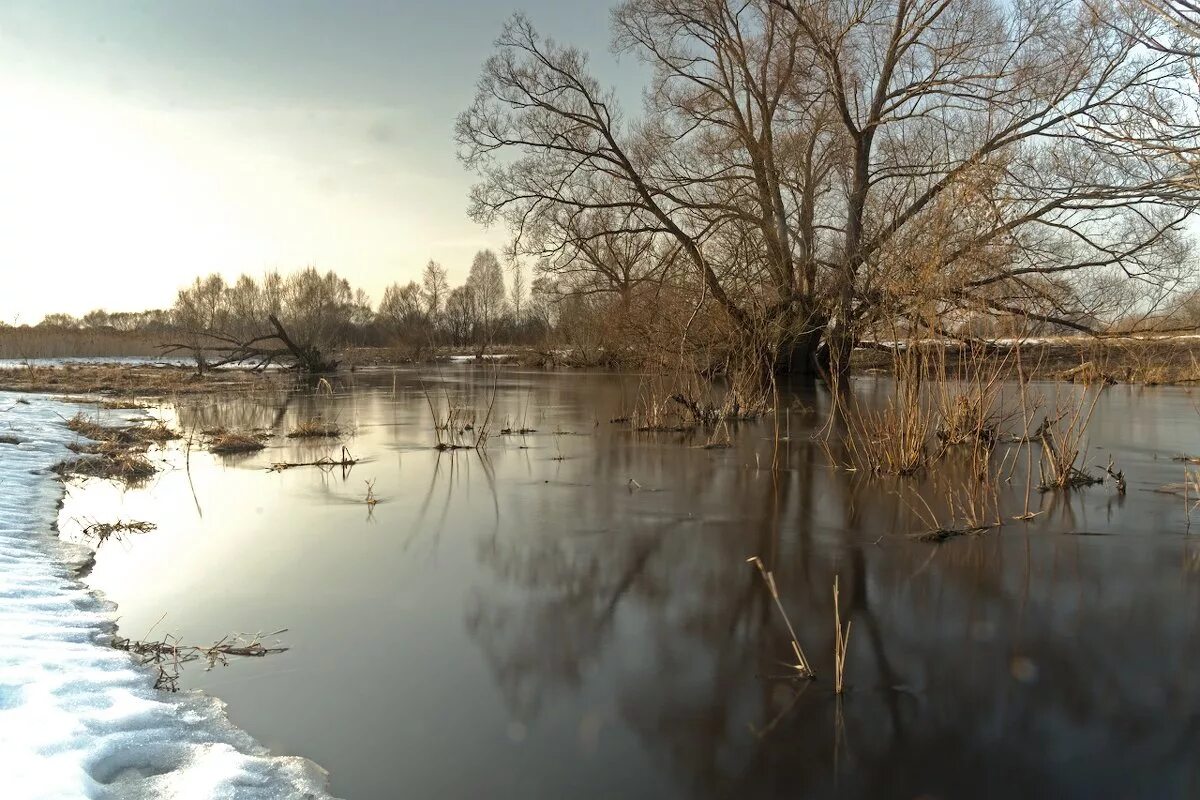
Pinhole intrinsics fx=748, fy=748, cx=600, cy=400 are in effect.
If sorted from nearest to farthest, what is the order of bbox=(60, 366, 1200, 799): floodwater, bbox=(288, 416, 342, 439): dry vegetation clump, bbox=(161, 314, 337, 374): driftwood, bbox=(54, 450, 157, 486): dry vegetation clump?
1. bbox=(60, 366, 1200, 799): floodwater
2. bbox=(54, 450, 157, 486): dry vegetation clump
3. bbox=(288, 416, 342, 439): dry vegetation clump
4. bbox=(161, 314, 337, 374): driftwood

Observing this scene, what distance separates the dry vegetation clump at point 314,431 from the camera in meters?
10.7

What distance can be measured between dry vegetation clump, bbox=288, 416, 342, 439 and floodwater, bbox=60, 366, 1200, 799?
9.94ft

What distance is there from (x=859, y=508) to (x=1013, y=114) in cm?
1410

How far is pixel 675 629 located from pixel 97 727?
2.40 m

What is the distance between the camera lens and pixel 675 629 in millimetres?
3730

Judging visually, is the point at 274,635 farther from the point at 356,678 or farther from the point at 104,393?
the point at 104,393

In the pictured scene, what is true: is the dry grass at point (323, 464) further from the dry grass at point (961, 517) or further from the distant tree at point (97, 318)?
the distant tree at point (97, 318)

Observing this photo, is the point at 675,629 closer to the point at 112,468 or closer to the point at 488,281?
the point at 112,468

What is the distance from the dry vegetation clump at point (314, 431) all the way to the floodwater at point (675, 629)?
303cm

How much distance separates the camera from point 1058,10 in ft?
54.3

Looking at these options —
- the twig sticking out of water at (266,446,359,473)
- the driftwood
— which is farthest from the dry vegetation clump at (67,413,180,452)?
the driftwood

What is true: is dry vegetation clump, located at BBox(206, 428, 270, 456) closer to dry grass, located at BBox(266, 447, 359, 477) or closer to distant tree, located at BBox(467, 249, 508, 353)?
dry grass, located at BBox(266, 447, 359, 477)

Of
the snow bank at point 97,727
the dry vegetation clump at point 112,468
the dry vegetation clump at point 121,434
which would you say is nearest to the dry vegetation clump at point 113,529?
the snow bank at point 97,727

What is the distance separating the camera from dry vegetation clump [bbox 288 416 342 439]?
10.7m
